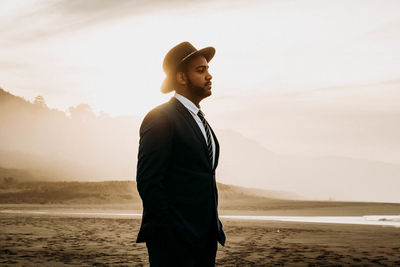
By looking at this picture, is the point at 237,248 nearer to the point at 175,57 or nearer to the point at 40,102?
the point at 175,57

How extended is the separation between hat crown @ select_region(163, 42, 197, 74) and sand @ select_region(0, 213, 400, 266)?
5.35 m

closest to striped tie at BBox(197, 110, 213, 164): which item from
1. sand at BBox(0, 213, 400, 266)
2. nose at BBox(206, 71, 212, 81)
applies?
nose at BBox(206, 71, 212, 81)

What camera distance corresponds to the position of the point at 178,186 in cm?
271

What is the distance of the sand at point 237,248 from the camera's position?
26.3 ft

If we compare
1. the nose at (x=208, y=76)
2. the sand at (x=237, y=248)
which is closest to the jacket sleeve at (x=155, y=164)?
the nose at (x=208, y=76)

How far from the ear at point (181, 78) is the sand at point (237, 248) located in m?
5.37

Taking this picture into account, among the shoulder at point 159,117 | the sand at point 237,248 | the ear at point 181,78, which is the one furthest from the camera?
the sand at point 237,248

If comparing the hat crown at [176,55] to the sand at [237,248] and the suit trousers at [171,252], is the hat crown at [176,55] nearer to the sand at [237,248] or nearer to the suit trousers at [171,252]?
the suit trousers at [171,252]

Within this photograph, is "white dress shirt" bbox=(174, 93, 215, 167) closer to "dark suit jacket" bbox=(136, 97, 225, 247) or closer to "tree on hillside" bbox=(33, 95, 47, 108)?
"dark suit jacket" bbox=(136, 97, 225, 247)

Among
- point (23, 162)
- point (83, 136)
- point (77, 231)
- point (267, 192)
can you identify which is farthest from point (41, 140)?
point (77, 231)

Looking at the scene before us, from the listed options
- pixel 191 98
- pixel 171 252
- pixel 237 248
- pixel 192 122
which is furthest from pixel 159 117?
pixel 237 248

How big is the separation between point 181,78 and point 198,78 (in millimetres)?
119

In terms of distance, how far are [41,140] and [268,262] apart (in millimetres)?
163704

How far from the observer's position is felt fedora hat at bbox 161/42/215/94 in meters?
3.10
